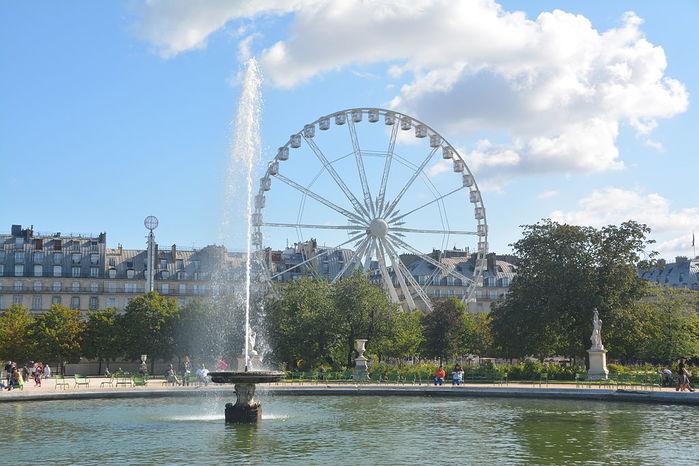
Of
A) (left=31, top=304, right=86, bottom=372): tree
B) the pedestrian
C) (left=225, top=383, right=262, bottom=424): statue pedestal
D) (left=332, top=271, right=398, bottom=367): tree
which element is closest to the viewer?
(left=225, top=383, right=262, bottom=424): statue pedestal

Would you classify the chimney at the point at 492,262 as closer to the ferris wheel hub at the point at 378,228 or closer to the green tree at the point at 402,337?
the green tree at the point at 402,337

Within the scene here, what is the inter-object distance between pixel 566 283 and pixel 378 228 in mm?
14534

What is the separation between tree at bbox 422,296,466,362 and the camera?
7938 centimetres

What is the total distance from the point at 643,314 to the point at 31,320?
54.6m

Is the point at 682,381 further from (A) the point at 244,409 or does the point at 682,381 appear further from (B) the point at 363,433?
(A) the point at 244,409

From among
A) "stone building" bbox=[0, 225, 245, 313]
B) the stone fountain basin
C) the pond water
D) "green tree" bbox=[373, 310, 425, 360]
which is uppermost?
"stone building" bbox=[0, 225, 245, 313]

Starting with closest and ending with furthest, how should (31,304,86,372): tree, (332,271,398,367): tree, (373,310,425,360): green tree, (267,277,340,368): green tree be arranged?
(267,277,340,368): green tree → (332,271,398,367): tree → (373,310,425,360): green tree → (31,304,86,372): tree

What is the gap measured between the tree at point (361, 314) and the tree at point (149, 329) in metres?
24.9

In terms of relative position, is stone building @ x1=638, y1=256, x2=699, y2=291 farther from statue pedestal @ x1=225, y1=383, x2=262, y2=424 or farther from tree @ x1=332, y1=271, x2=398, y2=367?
statue pedestal @ x1=225, y1=383, x2=262, y2=424

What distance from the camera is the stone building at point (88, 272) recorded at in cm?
9500

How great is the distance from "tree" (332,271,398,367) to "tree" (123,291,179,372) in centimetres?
2489

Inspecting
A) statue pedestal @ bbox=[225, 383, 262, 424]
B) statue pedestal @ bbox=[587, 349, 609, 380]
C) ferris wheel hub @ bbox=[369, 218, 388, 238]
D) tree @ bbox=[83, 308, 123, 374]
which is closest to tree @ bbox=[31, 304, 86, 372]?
tree @ bbox=[83, 308, 123, 374]

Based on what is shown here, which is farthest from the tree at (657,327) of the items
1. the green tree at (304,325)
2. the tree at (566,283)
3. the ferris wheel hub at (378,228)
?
the green tree at (304,325)

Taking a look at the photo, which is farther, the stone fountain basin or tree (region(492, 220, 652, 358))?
tree (region(492, 220, 652, 358))
